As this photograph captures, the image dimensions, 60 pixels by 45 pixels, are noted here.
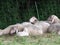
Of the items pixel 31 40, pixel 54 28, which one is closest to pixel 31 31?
pixel 31 40

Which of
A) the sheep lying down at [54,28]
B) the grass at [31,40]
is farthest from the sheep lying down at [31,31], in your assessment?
the sheep lying down at [54,28]

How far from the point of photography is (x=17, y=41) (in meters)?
8.60

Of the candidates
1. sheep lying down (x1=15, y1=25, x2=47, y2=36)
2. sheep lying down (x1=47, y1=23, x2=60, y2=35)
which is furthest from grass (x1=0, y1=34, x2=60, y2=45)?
sheep lying down (x1=47, y1=23, x2=60, y2=35)

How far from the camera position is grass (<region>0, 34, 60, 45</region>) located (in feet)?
27.5

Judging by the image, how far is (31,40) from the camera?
28.9 ft

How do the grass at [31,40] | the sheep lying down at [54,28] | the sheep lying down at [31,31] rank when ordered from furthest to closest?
the sheep lying down at [54,28] < the sheep lying down at [31,31] < the grass at [31,40]

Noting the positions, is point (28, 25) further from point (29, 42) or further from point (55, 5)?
point (55, 5)

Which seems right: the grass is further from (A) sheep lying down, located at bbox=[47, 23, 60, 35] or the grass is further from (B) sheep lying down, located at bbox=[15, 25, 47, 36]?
(A) sheep lying down, located at bbox=[47, 23, 60, 35]

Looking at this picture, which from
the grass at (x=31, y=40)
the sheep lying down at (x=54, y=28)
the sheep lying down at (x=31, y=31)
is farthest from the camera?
the sheep lying down at (x=54, y=28)

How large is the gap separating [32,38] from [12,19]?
2.98 metres

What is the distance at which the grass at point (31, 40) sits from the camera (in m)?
8.37

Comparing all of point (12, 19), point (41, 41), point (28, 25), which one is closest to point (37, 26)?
point (28, 25)

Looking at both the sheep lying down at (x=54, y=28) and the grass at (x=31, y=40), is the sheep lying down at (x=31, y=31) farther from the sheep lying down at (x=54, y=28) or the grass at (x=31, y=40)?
the sheep lying down at (x=54, y=28)

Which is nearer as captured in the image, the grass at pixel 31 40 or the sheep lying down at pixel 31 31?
the grass at pixel 31 40
